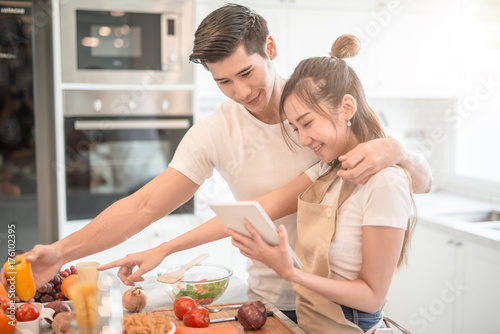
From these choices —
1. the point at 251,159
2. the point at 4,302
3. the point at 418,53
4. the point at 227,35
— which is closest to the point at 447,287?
the point at 418,53

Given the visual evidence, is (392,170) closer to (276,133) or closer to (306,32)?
(276,133)

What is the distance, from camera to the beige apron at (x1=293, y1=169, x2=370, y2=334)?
135 centimetres

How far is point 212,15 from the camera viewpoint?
1509mm

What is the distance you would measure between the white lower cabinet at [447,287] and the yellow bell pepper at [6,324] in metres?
1.86

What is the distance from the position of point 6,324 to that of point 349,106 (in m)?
0.96

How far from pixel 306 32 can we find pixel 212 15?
183cm

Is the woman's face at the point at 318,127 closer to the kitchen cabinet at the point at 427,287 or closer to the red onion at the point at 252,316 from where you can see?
the red onion at the point at 252,316

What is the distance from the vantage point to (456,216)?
308cm

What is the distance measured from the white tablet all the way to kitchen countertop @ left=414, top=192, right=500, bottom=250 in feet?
5.54

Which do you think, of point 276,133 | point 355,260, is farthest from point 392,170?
point 276,133

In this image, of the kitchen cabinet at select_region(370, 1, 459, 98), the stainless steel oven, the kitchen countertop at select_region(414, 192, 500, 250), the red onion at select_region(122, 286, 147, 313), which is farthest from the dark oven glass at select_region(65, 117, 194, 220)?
the red onion at select_region(122, 286, 147, 313)

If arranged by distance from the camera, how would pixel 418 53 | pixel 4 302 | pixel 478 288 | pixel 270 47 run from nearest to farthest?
pixel 4 302
pixel 270 47
pixel 478 288
pixel 418 53

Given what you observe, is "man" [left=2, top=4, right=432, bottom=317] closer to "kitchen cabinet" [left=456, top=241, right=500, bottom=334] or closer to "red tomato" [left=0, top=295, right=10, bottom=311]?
"red tomato" [left=0, top=295, right=10, bottom=311]

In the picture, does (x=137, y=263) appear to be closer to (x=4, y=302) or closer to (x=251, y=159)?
(x=4, y=302)
